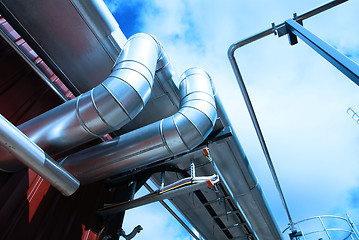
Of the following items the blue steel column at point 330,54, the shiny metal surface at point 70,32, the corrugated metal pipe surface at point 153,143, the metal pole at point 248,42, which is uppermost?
the shiny metal surface at point 70,32

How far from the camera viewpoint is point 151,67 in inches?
90.0

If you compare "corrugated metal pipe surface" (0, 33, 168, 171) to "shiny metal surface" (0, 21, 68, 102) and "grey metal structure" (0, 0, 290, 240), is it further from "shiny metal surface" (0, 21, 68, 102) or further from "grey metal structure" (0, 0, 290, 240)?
"shiny metal surface" (0, 21, 68, 102)

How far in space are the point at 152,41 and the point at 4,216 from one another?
221cm

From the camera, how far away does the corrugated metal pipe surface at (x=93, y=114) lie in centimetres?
192

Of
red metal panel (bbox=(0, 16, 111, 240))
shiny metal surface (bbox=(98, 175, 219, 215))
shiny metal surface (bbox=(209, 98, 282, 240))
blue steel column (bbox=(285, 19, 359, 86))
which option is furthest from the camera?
shiny metal surface (bbox=(209, 98, 282, 240))

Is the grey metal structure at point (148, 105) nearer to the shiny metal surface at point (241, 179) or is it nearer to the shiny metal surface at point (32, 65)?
the shiny metal surface at point (241, 179)

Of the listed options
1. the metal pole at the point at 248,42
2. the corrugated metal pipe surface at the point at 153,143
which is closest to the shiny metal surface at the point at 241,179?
the metal pole at the point at 248,42

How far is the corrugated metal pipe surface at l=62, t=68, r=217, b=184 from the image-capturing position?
221cm

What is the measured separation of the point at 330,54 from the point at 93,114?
5.70 feet

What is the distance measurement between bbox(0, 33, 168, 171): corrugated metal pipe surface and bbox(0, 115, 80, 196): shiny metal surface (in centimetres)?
33

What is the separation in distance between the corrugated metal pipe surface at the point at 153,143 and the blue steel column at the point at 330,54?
1101 millimetres

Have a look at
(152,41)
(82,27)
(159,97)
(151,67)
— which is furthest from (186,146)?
(82,27)

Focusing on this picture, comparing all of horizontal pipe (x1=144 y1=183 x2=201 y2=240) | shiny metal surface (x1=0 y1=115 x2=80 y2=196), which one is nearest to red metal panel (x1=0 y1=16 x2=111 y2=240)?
shiny metal surface (x1=0 y1=115 x2=80 y2=196)

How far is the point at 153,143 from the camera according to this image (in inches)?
87.9
